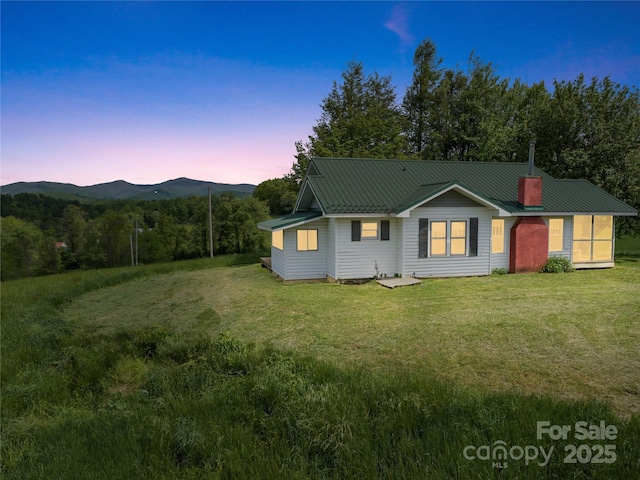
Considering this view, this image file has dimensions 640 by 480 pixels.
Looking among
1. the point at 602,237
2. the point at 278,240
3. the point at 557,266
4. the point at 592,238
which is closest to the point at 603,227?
the point at 602,237

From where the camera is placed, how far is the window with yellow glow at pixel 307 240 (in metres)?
15.3

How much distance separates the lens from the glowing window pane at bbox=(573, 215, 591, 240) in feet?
54.3

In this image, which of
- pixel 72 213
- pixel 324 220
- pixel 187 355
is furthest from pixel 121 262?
pixel 187 355

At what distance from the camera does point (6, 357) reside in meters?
7.99

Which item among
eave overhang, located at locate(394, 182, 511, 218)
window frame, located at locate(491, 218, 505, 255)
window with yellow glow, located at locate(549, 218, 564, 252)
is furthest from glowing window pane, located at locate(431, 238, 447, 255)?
window with yellow glow, located at locate(549, 218, 564, 252)

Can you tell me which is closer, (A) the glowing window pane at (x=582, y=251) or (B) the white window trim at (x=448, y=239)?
(B) the white window trim at (x=448, y=239)

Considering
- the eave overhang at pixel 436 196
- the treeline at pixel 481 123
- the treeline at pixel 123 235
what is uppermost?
the treeline at pixel 481 123

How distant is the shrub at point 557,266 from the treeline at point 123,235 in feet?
104

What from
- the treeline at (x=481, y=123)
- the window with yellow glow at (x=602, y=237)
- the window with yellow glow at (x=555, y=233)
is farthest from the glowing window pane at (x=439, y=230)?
the treeline at (x=481, y=123)

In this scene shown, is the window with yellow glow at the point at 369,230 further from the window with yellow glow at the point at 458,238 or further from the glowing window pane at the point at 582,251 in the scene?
the glowing window pane at the point at 582,251

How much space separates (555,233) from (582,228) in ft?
4.72

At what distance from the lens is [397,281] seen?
13.8 meters

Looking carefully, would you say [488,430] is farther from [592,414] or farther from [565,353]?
[565,353]

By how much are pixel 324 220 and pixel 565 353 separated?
998 centimetres
